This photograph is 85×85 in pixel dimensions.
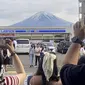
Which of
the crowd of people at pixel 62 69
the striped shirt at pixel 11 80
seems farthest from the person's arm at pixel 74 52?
the striped shirt at pixel 11 80

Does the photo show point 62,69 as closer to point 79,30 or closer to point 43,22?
point 79,30

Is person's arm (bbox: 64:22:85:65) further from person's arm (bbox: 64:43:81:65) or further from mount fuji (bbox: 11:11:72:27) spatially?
mount fuji (bbox: 11:11:72:27)

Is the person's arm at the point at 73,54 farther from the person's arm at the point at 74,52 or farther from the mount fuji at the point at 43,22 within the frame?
the mount fuji at the point at 43,22

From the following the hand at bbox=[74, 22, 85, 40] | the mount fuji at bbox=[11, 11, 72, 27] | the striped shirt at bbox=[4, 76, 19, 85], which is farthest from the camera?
the mount fuji at bbox=[11, 11, 72, 27]

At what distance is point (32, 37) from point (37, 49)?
133ft

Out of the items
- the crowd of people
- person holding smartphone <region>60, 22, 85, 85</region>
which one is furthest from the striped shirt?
person holding smartphone <region>60, 22, 85, 85</region>

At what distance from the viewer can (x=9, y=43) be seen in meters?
3.76

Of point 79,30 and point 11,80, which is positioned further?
point 11,80

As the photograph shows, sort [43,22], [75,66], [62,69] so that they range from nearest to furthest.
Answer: [75,66] < [62,69] < [43,22]

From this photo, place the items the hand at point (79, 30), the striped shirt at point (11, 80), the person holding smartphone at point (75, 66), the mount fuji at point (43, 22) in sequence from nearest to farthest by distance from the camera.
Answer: the person holding smartphone at point (75, 66) < the hand at point (79, 30) < the striped shirt at point (11, 80) < the mount fuji at point (43, 22)

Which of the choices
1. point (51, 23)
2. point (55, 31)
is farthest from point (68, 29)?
point (51, 23)

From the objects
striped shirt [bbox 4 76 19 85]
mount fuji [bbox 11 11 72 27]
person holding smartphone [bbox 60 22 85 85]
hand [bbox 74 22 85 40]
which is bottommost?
mount fuji [bbox 11 11 72 27]

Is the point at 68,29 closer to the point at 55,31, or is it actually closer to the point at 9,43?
the point at 55,31

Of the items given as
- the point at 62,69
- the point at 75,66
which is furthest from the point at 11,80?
the point at 75,66
